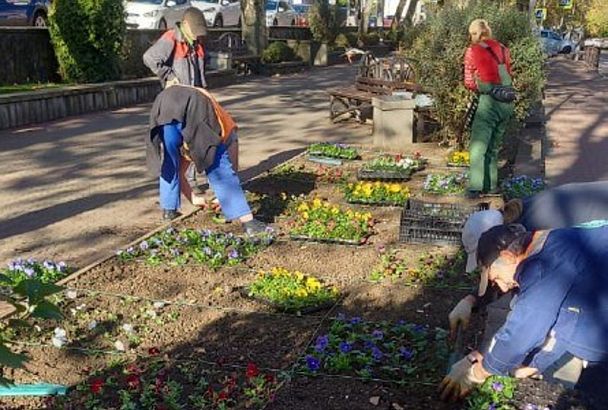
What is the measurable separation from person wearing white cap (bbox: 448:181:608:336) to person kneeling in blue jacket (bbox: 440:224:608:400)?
0.55 m

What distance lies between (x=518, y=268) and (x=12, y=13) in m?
17.3

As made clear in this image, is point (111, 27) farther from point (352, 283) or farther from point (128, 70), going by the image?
point (352, 283)

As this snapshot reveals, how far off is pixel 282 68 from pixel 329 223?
17.2 metres

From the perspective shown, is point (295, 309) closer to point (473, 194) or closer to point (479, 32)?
point (473, 194)

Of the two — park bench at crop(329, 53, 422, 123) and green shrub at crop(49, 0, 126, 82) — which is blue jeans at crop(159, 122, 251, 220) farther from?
green shrub at crop(49, 0, 126, 82)

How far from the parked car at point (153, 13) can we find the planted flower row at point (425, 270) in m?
17.1

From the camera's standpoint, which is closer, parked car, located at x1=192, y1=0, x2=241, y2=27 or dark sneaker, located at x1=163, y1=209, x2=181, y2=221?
dark sneaker, located at x1=163, y1=209, x2=181, y2=221

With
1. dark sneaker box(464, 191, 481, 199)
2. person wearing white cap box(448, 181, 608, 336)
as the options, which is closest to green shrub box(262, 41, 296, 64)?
dark sneaker box(464, 191, 481, 199)

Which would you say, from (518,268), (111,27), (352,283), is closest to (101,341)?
(352,283)

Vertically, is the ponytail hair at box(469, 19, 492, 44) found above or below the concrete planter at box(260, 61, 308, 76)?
above

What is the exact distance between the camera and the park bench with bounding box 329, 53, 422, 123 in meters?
11.8

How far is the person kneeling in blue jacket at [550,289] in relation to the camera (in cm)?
273

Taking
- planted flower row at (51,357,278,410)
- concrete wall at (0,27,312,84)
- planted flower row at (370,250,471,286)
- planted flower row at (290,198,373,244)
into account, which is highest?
concrete wall at (0,27,312,84)

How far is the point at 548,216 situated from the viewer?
364cm
